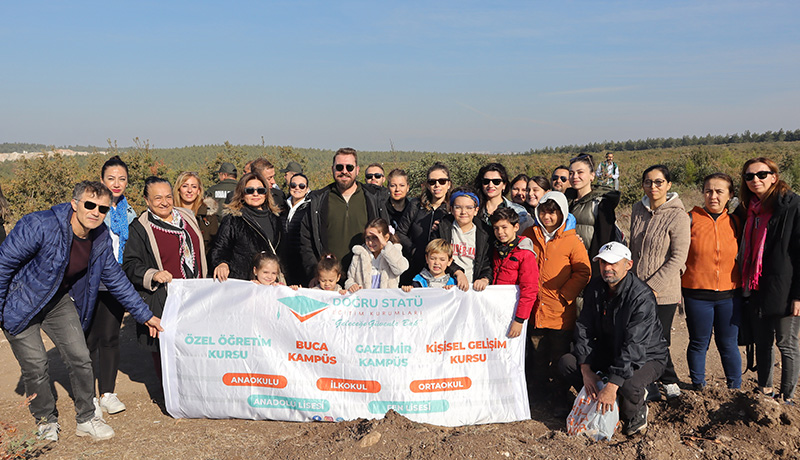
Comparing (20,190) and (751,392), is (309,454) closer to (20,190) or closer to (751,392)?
(751,392)

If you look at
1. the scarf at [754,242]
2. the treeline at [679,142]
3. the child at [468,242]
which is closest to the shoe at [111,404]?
the child at [468,242]

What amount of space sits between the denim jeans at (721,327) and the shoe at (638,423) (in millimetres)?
1151

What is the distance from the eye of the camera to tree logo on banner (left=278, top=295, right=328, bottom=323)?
15.9ft

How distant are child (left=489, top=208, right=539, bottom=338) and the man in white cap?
0.47 m

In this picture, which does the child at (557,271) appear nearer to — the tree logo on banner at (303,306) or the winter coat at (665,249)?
the winter coat at (665,249)

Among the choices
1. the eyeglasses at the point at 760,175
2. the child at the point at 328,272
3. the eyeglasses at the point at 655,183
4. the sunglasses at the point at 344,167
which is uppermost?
the sunglasses at the point at 344,167

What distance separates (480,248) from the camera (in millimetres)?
4961

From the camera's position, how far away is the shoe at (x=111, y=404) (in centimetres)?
507

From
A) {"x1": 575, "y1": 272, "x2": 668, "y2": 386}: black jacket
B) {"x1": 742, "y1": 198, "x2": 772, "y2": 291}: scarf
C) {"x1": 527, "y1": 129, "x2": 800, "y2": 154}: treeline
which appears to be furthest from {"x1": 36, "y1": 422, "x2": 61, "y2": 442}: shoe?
{"x1": 527, "y1": 129, "x2": 800, "y2": 154}: treeline

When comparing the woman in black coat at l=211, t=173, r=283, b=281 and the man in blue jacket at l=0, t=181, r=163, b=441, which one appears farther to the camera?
the woman in black coat at l=211, t=173, r=283, b=281

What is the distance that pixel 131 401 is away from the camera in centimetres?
547

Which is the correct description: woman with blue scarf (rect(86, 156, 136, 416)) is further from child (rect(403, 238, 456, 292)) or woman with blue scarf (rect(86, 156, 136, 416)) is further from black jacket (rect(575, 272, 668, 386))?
black jacket (rect(575, 272, 668, 386))

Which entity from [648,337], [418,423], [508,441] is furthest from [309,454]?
[648,337]

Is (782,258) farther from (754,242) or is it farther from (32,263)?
(32,263)
